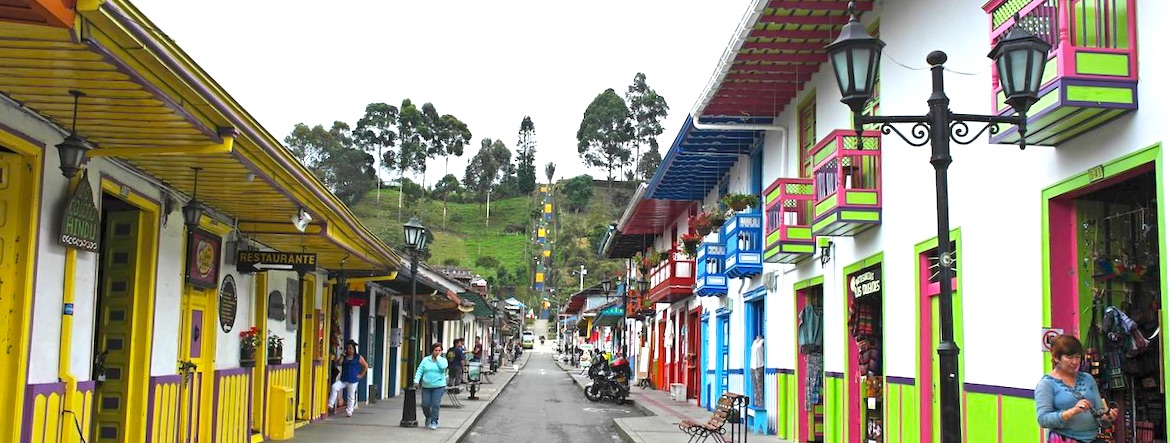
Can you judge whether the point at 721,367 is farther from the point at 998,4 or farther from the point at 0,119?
the point at 0,119

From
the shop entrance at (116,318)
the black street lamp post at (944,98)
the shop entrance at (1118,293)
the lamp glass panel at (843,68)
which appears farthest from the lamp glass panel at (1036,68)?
the shop entrance at (116,318)

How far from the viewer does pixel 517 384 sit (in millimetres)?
37812

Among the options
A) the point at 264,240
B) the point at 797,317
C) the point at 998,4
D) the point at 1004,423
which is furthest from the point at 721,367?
the point at 998,4

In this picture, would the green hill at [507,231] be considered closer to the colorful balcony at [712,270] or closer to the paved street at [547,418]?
the paved street at [547,418]

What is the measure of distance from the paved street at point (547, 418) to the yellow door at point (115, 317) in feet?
23.1

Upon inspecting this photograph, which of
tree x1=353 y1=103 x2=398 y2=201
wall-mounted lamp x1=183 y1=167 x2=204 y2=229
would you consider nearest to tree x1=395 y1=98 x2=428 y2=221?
tree x1=353 y1=103 x2=398 y2=201

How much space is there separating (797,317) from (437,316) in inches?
720

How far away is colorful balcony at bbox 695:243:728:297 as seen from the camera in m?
21.3

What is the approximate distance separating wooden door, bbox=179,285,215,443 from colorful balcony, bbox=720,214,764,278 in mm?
8908

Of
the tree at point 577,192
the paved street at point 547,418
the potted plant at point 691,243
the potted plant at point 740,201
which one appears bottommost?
the paved street at point 547,418

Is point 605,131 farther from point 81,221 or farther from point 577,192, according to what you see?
point 81,221

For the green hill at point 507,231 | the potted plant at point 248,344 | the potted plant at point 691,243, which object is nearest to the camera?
the potted plant at point 248,344

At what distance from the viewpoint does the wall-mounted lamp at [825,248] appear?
14.1m

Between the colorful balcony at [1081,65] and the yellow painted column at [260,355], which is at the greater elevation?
the colorful balcony at [1081,65]
